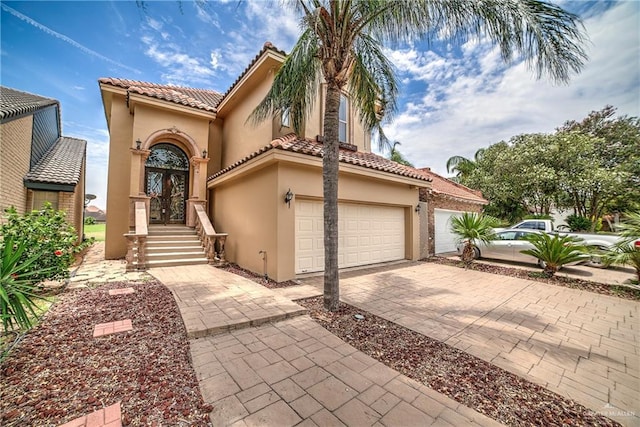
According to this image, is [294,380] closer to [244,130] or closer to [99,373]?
[99,373]

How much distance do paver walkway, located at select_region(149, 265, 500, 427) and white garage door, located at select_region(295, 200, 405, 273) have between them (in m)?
3.20

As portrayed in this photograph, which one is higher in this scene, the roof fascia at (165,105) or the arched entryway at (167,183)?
the roof fascia at (165,105)

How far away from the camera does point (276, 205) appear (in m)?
6.94

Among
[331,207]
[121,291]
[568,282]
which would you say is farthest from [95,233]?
[568,282]

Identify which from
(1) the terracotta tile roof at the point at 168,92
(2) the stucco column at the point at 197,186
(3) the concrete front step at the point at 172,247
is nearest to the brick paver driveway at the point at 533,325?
(3) the concrete front step at the point at 172,247

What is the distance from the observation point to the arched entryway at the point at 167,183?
11.4 metres

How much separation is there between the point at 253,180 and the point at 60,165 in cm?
1062

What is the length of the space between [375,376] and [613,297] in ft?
25.9

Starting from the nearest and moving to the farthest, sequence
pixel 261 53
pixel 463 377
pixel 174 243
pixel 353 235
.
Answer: pixel 463 377 < pixel 261 53 < pixel 353 235 < pixel 174 243

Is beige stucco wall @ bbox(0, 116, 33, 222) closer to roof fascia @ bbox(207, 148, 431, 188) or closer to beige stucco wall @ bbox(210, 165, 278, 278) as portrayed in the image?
roof fascia @ bbox(207, 148, 431, 188)

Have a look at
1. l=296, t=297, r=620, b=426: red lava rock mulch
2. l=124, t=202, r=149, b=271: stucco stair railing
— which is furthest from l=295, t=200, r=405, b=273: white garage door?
l=124, t=202, r=149, b=271: stucco stair railing

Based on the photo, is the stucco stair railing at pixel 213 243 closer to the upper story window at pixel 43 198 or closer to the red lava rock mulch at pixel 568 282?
the upper story window at pixel 43 198

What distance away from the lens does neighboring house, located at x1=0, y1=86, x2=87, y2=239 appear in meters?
7.88

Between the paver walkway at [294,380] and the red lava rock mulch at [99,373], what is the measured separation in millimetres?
235
